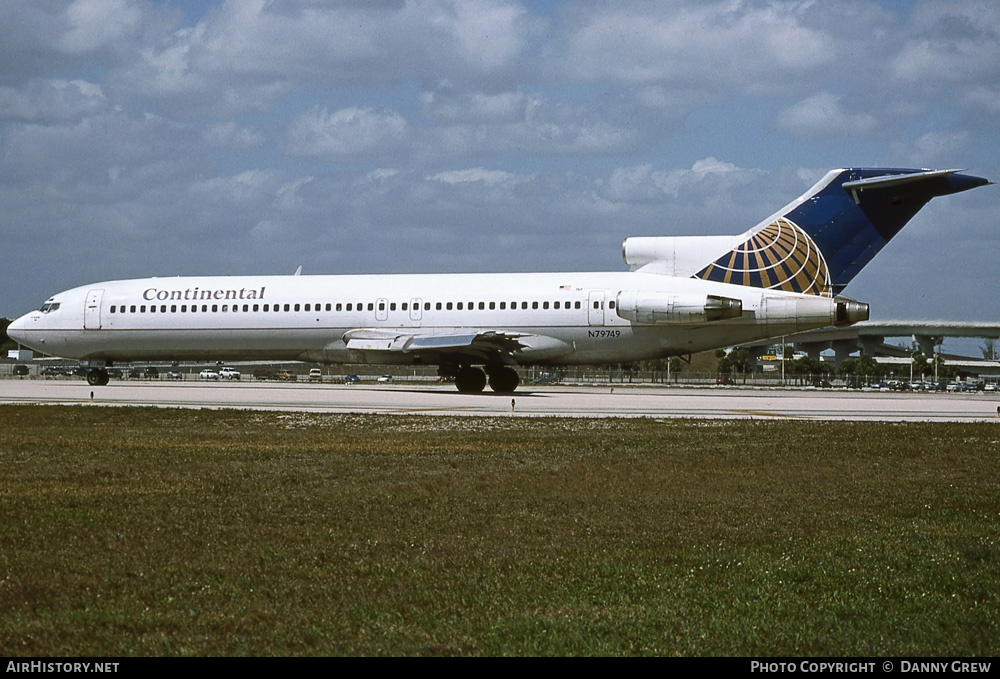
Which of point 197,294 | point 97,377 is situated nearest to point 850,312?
point 197,294

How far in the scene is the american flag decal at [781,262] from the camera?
34.2 meters

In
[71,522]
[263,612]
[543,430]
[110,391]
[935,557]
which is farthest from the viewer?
[110,391]

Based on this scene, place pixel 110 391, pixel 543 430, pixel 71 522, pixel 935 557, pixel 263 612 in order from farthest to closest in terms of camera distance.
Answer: pixel 110 391 → pixel 543 430 → pixel 71 522 → pixel 935 557 → pixel 263 612

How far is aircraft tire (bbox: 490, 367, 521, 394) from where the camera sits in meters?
37.3

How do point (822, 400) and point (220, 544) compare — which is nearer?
point (220, 544)

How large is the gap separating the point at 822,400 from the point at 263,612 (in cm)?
2876

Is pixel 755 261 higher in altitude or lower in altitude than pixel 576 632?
higher

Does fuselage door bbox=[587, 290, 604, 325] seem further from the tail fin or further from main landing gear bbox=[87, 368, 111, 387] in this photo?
main landing gear bbox=[87, 368, 111, 387]

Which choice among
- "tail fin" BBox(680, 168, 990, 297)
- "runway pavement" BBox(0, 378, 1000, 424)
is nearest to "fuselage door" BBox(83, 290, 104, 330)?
"runway pavement" BBox(0, 378, 1000, 424)

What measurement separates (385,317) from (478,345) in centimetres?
403

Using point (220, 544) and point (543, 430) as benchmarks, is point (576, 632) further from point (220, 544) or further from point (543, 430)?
point (543, 430)

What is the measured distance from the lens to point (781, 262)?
34438mm
